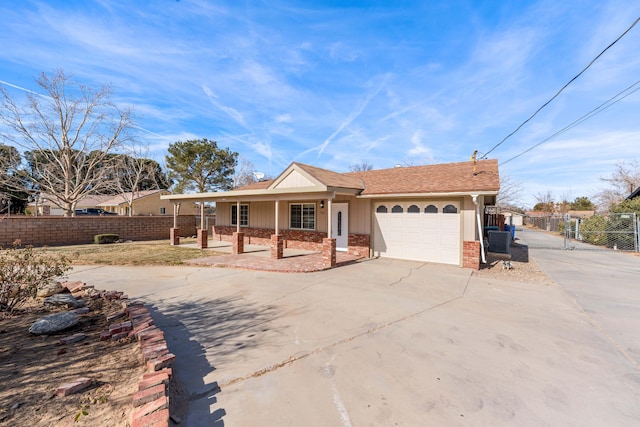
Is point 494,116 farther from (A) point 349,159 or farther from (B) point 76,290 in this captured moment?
(A) point 349,159

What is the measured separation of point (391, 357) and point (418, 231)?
7.61 metres

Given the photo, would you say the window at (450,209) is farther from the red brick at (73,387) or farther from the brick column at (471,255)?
the red brick at (73,387)

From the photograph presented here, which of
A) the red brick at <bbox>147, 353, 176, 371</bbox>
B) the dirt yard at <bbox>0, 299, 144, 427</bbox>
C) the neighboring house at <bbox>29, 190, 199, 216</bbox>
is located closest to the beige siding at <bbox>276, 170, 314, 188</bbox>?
the dirt yard at <bbox>0, 299, 144, 427</bbox>

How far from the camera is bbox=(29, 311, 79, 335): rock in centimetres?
369

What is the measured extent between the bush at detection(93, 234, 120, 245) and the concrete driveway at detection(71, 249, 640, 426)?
11.4 metres

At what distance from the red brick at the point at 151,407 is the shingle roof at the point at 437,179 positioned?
9.39 metres

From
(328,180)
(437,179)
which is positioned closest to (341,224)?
(328,180)

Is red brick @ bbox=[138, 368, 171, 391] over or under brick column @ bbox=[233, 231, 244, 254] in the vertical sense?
under

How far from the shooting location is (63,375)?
109 inches

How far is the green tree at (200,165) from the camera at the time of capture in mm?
27312

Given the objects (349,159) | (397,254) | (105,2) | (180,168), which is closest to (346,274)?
(397,254)

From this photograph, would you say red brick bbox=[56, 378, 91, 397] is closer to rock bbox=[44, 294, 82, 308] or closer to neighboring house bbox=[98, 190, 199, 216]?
rock bbox=[44, 294, 82, 308]

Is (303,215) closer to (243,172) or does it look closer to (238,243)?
(238,243)

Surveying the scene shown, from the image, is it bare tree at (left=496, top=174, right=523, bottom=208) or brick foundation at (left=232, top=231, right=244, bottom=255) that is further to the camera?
bare tree at (left=496, top=174, right=523, bottom=208)
